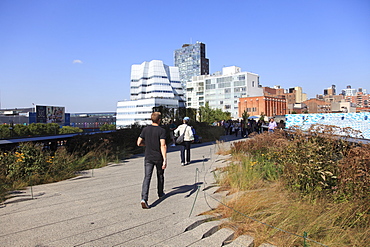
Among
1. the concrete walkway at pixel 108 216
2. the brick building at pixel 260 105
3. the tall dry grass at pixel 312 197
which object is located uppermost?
the brick building at pixel 260 105

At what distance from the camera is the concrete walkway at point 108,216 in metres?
4.41

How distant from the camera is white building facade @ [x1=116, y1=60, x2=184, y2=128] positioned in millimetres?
136637

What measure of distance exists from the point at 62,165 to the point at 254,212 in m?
6.52

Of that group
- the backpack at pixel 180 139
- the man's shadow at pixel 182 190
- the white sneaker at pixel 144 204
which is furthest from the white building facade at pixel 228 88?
the white sneaker at pixel 144 204

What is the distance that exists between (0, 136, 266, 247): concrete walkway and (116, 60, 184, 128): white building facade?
410 ft

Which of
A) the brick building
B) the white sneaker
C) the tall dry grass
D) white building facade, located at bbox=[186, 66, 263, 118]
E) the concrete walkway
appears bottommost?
the concrete walkway

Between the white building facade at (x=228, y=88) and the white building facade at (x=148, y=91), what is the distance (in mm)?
12835

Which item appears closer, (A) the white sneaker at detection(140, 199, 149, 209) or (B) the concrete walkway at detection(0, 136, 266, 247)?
(B) the concrete walkway at detection(0, 136, 266, 247)

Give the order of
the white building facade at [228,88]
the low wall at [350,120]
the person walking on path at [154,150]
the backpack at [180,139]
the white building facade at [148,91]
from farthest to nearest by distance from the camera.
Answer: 1. the white building facade at [148,91]
2. the white building facade at [228,88]
3. the low wall at [350,120]
4. the backpack at [180,139]
5. the person walking on path at [154,150]

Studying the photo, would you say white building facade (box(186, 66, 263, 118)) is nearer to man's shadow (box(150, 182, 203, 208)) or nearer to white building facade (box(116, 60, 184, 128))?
white building facade (box(116, 60, 184, 128))

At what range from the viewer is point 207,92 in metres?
140

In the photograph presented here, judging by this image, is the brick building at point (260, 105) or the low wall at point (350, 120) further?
the brick building at point (260, 105)

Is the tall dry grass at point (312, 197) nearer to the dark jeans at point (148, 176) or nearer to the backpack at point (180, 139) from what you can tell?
the dark jeans at point (148, 176)

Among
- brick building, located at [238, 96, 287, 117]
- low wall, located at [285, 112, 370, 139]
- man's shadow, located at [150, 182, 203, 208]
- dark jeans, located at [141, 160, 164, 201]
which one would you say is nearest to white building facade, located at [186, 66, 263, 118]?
brick building, located at [238, 96, 287, 117]
